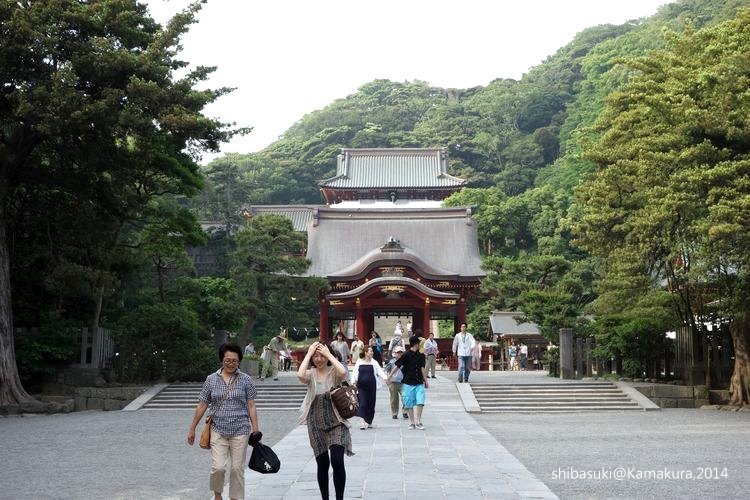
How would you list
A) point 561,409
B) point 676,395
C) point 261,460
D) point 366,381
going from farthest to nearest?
point 676,395 → point 561,409 → point 366,381 → point 261,460

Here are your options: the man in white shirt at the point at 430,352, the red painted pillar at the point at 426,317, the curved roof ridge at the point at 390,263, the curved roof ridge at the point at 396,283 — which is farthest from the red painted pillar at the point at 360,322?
the man in white shirt at the point at 430,352

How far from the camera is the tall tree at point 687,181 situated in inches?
631

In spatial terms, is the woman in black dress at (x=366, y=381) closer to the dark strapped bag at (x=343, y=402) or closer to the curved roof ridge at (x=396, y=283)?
the dark strapped bag at (x=343, y=402)

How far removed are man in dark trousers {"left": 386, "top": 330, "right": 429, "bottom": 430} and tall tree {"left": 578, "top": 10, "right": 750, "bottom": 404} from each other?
604cm

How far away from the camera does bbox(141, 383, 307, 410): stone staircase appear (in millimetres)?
17984

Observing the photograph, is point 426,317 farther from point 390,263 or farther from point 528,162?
point 528,162

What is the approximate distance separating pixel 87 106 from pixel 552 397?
35.1 feet

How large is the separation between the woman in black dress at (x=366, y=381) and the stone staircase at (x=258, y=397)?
18.2ft

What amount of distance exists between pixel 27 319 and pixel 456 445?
12.1 m

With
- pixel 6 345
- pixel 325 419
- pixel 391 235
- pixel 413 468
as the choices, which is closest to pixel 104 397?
pixel 6 345

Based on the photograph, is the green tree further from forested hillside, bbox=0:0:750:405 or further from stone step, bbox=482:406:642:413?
stone step, bbox=482:406:642:413

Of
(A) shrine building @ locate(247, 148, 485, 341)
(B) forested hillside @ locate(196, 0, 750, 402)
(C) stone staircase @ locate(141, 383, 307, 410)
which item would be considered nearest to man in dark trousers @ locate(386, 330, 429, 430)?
(C) stone staircase @ locate(141, 383, 307, 410)

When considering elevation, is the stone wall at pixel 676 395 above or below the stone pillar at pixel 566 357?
below

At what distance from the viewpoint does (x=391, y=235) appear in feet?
141
